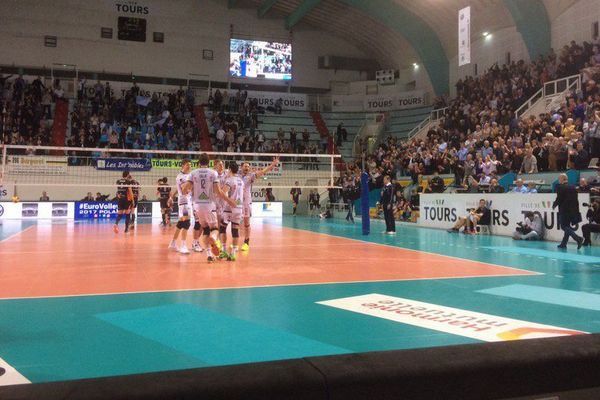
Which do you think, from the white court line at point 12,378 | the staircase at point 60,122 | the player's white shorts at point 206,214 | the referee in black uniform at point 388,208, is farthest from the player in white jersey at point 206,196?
the staircase at point 60,122

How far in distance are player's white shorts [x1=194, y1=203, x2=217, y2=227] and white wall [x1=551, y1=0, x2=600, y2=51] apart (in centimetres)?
2084

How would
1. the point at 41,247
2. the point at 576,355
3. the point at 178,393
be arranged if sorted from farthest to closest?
1. the point at 41,247
2. the point at 576,355
3. the point at 178,393

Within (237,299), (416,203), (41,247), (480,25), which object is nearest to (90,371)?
(237,299)

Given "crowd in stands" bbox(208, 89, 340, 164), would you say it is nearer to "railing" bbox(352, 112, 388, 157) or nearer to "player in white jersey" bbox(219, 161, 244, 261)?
"railing" bbox(352, 112, 388, 157)

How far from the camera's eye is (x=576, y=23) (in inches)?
902

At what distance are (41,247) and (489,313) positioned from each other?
33.5 feet

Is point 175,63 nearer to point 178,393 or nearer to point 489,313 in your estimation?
point 489,313

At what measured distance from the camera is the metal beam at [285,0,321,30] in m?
32.9

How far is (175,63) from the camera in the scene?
3722 centimetres

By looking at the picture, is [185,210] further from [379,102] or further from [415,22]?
[379,102]

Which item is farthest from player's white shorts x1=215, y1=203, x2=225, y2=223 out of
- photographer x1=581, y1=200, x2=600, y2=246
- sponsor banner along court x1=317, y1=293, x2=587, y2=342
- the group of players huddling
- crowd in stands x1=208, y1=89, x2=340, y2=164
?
crowd in stands x1=208, y1=89, x2=340, y2=164

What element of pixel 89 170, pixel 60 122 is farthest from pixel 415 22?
pixel 60 122

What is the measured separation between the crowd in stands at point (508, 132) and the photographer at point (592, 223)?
2953 millimetres

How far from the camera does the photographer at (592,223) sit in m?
12.5
